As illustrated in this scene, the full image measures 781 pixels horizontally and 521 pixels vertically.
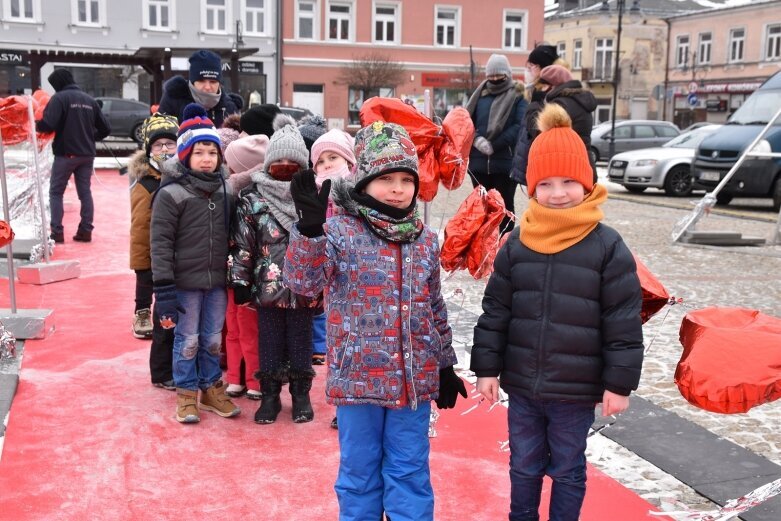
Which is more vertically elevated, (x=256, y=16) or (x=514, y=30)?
(x=514, y=30)

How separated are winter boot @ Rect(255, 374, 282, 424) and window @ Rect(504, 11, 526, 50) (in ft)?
131

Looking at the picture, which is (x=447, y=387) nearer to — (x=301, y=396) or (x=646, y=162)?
(x=301, y=396)

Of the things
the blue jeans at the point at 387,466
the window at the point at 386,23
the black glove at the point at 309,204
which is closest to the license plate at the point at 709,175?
the blue jeans at the point at 387,466

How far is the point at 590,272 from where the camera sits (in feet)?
8.97

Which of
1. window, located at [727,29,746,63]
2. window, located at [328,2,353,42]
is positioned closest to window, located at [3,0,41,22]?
window, located at [328,2,353,42]

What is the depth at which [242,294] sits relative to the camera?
164 inches

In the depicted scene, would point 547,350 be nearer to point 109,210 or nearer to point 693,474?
point 693,474

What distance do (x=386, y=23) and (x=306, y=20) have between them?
3.87 meters

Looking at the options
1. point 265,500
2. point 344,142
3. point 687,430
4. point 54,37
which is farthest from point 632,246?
point 54,37

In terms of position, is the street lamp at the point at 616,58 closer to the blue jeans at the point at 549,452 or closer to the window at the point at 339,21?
the window at the point at 339,21

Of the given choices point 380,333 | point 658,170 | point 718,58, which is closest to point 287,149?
point 380,333

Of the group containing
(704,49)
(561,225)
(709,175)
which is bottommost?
(709,175)

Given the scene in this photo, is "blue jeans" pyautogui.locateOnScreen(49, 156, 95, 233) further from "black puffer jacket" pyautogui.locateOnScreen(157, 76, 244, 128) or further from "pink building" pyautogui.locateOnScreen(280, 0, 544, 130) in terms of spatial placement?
"pink building" pyautogui.locateOnScreen(280, 0, 544, 130)

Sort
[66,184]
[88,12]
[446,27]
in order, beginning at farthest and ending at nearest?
[446,27]
[88,12]
[66,184]
